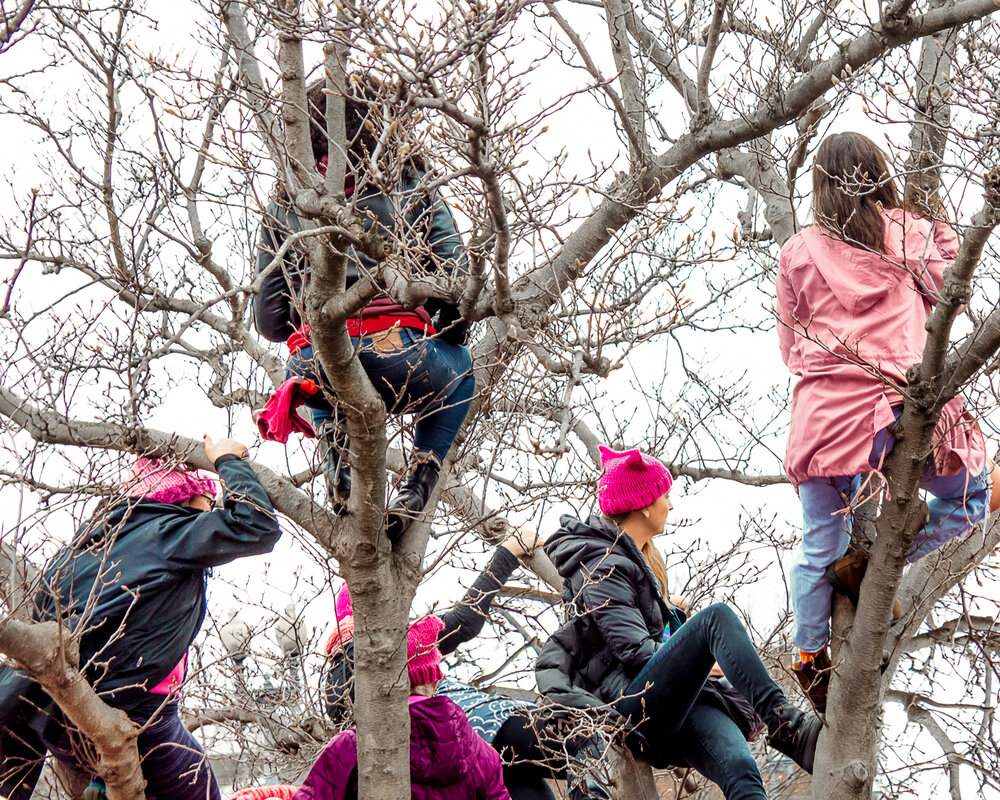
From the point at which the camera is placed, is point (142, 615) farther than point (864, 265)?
Yes

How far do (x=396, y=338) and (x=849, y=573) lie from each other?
1610mm

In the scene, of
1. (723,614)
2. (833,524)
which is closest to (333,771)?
(723,614)

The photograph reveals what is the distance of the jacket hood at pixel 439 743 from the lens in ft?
11.8

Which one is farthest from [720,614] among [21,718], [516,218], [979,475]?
[21,718]

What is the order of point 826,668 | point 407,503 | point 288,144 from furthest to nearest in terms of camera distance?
point 407,503 < point 826,668 < point 288,144

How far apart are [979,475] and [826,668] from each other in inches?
29.6

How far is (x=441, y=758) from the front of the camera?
3.60 meters

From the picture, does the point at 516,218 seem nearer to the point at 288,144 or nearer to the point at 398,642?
the point at 288,144

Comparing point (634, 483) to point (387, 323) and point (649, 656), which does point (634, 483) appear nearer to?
point (649, 656)

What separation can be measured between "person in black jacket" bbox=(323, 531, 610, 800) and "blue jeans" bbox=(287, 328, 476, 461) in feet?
2.16

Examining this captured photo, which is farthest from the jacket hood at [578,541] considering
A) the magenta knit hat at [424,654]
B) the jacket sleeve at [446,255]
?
the jacket sleeve at [446,255]

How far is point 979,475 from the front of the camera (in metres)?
3.09

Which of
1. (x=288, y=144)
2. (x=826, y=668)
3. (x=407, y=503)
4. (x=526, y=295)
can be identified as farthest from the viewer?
(x=526, y=295)

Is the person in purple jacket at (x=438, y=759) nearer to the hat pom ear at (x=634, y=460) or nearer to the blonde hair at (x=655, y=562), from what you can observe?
the blonde hair at (x=655, y=562)
